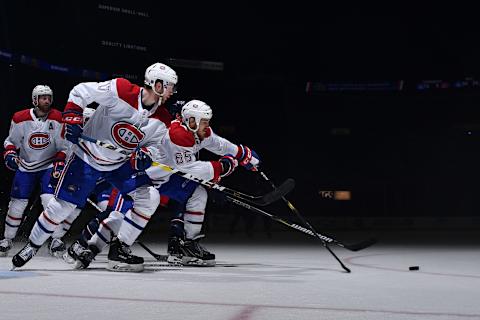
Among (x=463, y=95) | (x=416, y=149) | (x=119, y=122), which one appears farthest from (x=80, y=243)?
(x=463, y=95)

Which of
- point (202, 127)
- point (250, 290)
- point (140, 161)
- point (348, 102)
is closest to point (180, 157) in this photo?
point (202, 127)

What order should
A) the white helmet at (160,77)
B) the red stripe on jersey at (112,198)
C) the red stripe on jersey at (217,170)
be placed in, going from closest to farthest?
the white helmet at (160,77) → the red stripe on jersey at (112,198) → the red stripe on jersey at (217,170)

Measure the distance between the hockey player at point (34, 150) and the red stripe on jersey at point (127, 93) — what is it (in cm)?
169

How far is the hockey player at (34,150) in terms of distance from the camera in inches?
252

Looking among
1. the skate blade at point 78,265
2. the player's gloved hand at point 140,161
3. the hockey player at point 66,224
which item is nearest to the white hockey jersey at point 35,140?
the hockey player at point 66,224

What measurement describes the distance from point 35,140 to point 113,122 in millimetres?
1719

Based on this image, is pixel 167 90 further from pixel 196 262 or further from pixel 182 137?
pixel 196 262

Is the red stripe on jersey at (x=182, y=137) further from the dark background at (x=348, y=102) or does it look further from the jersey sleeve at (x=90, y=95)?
the dark background at (x=348, y=102)

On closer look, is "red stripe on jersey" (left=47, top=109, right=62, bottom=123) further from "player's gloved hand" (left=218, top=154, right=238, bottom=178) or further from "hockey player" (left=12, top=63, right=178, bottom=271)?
"hockey player" (left=12, top=63, right=178, bottom=271)

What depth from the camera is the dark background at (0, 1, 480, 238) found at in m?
14.2

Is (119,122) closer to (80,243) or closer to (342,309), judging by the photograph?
(80,243)

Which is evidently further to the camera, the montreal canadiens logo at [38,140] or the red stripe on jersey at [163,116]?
the montreal canadiens logo at [38,140]

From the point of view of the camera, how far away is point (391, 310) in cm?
323

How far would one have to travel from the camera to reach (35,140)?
641 centimetres
